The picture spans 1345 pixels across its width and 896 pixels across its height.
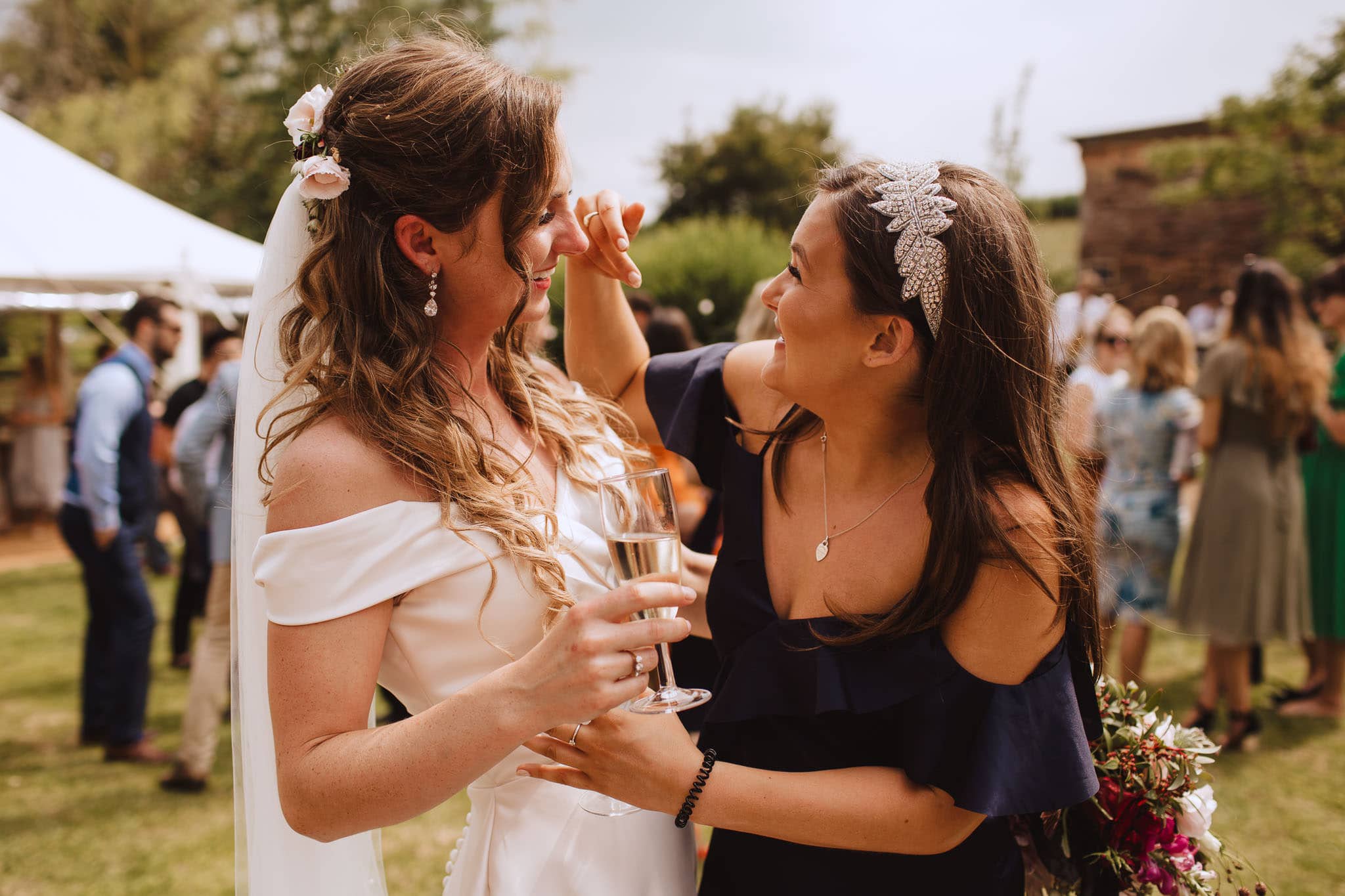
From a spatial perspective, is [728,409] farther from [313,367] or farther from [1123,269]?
[1123,269]

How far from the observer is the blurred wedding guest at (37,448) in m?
13.1

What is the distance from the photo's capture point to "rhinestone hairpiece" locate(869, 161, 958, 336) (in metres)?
1.60

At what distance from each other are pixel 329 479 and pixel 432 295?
0.45 metres

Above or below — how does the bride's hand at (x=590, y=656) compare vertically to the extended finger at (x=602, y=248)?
below

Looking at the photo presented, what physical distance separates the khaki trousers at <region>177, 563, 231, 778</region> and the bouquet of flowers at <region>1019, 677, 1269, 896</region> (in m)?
4.38

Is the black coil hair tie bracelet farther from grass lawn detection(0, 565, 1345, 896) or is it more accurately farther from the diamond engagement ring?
grass lawn detection(0, 565, 1345, 896)

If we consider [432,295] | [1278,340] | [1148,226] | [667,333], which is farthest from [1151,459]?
[1148,226]

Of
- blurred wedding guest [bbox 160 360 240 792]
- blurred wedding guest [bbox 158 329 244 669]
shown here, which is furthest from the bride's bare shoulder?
blurred wedding guest [bbox 158 329 244 669]

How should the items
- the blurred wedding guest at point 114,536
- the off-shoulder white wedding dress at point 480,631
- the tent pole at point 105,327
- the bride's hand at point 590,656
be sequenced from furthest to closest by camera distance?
the tent pole at point 105,327 → the blurred wedding guest at point 114,536 → the off-shoulder white wedding dress at point 480,631 → the bride's hand at point 590,656


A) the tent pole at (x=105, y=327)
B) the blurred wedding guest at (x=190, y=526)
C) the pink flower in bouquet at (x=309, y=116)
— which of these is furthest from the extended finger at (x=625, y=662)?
the tent pole at (x=105, y=327)

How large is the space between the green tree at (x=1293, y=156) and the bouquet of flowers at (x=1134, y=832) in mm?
15203

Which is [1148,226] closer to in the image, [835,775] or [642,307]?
[642,307]

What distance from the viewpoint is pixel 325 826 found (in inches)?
55.8

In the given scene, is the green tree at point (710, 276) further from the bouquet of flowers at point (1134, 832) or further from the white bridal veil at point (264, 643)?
the bouquet of flowers at point (1134, 832)
